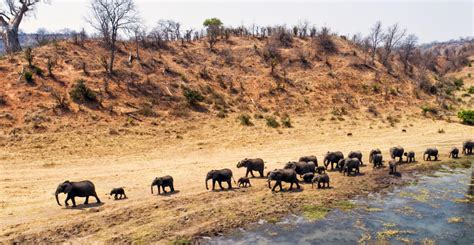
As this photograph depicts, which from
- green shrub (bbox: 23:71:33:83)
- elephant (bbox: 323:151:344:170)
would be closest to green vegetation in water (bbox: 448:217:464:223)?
elephant (bbox: 323:151:344:170)

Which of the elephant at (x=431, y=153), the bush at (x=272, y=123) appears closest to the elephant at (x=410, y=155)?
the elephant at (x=431, y=153)

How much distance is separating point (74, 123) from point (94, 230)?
1948 cm

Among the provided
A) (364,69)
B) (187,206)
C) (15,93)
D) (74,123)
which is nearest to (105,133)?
(74,123)

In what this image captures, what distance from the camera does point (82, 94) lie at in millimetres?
37312

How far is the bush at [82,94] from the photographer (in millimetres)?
36906

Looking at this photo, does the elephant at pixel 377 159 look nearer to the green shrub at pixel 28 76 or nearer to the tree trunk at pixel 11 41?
the green shrub at pixel 28 76

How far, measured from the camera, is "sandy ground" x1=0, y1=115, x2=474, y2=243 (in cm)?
1623

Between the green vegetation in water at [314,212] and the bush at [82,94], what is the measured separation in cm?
2576

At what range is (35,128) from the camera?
103ft

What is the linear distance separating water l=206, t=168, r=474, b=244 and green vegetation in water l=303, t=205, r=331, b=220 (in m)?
0.29

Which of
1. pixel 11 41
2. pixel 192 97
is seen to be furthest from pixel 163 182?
pixel 11 41

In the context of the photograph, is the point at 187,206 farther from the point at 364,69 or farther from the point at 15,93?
the point at 364,69

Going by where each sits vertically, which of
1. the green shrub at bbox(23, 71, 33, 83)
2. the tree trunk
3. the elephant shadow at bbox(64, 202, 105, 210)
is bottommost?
the elephant shadow at bbox(64, 202, 105, 210)

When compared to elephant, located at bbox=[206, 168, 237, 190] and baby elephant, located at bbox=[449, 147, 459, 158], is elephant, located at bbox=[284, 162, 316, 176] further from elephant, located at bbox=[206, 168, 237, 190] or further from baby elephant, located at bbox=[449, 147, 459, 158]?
baby elephant, located at bbox=[449, 147, 459, 158]
